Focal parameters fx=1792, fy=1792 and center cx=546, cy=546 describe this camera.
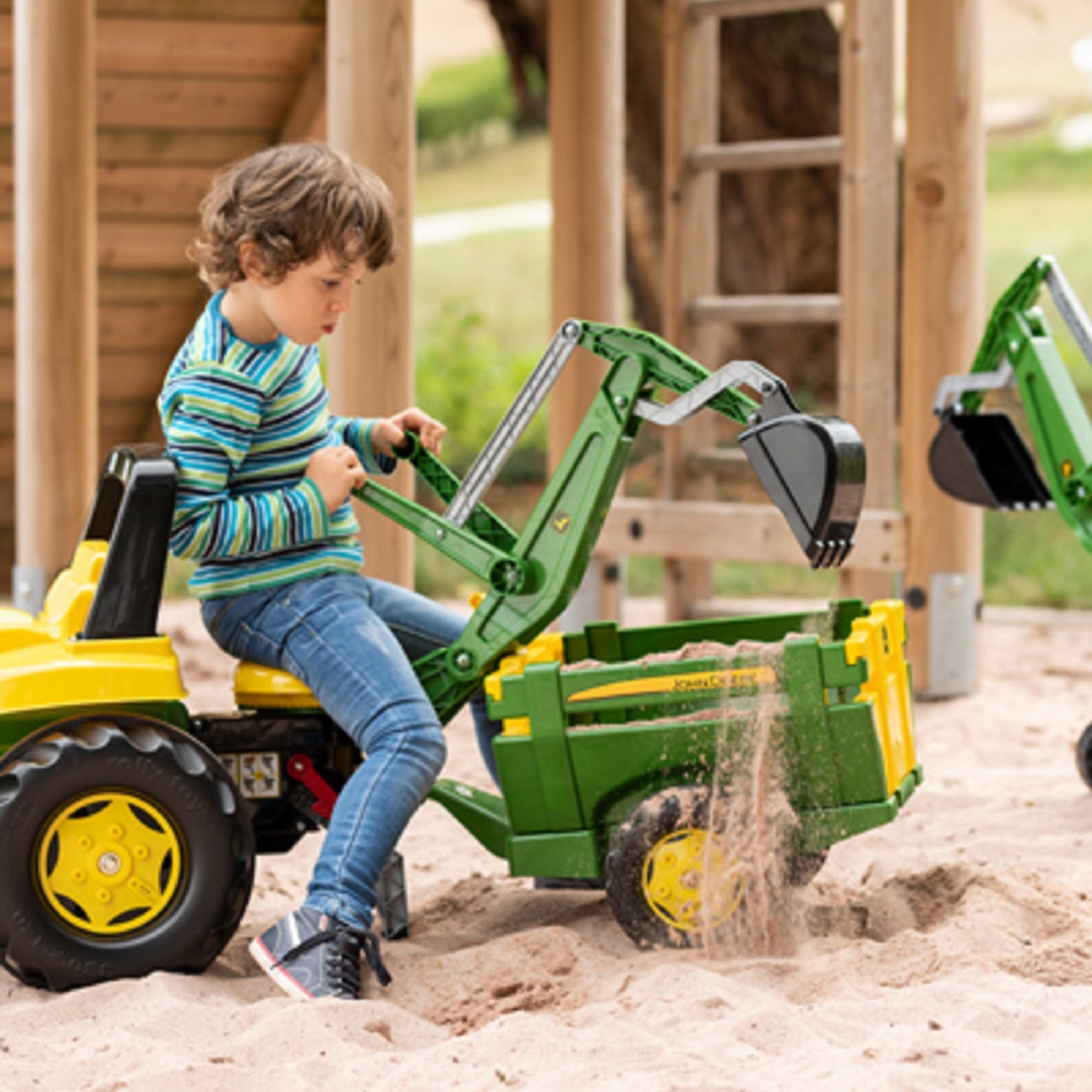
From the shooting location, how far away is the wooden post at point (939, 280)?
5414 millimetres

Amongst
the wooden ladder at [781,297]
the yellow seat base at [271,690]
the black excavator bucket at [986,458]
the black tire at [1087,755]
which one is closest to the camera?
the yellow seat base at [271,690]

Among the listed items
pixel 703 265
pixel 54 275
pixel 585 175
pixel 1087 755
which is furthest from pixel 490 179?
pixel 1087 755

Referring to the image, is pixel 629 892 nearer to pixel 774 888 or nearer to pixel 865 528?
pixel 774 888

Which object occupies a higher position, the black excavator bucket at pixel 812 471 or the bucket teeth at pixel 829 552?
the black excavator bucket at pixel 812 471

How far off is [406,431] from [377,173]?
1.08m

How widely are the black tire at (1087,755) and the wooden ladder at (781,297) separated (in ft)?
4.76

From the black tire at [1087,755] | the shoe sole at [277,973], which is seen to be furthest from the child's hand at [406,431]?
the black tire at [1087,755]

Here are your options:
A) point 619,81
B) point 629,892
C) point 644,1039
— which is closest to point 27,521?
point 619,81

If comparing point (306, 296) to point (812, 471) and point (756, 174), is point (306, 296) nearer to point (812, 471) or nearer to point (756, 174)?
point (812, 471)

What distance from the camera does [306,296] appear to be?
9.65 ft

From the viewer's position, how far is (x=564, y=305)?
608 centimetres

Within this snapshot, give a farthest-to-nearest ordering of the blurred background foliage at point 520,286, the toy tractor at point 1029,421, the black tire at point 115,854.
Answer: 1. the blurred background foliage at point 520,286
2. the toy tractor at point 1029,421
3. the black tire at point 115,854

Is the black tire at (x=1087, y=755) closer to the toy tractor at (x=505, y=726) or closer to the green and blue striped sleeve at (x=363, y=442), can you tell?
the toy tractor at (x=505, y=726)

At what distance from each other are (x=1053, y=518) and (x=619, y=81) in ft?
14.3
